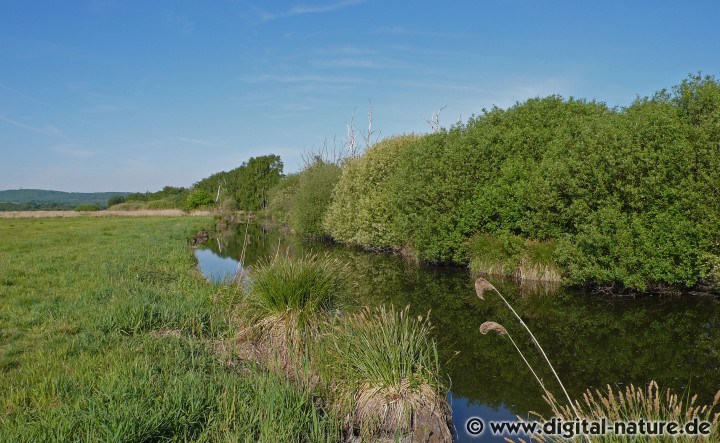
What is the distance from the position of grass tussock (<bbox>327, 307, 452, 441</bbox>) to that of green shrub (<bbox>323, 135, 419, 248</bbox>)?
935 inches

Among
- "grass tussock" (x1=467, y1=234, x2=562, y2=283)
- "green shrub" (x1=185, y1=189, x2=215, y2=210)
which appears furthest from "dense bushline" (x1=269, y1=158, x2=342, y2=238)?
"green shrub" (x1=185, y1=189, x2=215, y2=210)

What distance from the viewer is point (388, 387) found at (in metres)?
7.38

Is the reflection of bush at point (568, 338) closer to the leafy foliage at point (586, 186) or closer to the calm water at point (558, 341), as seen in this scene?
the calm water at point (558, 341)

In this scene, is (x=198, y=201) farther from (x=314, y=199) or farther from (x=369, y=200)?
(x=369, y=200)

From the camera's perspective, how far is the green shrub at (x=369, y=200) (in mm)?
34031

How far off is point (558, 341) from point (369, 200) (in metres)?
23.7

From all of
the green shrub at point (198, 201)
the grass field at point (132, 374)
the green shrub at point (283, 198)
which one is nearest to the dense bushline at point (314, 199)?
the green shrub at point (283, 198)

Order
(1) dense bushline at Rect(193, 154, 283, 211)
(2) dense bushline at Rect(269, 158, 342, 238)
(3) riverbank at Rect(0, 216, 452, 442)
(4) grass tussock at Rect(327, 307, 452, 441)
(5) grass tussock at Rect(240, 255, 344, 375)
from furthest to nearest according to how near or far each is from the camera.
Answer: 1. (1) dense bushline at Rect(193, 154, 283, 211)
2. (2) dense bushline at Rect(269, 158, 342, 238)
3. (5) grass tussock at Rect(240, 255, 344, 375)
4. (4) grass tussock at Rect(327, 307, 452, 441)
5. (3) riverbank at Rect(0, 216, 452, 442)

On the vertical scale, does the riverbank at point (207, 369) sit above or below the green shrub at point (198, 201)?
below

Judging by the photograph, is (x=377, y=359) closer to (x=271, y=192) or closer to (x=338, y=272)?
(x=338, y=272)

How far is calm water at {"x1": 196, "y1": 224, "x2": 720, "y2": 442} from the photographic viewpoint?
977 cm

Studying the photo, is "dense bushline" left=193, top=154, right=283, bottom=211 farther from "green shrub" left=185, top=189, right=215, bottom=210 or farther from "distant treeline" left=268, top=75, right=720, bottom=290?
"distant treeline" left=268, top=75, right=720, bottom=290

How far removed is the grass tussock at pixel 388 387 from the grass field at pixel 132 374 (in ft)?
2.30

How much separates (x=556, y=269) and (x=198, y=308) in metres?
15.3
